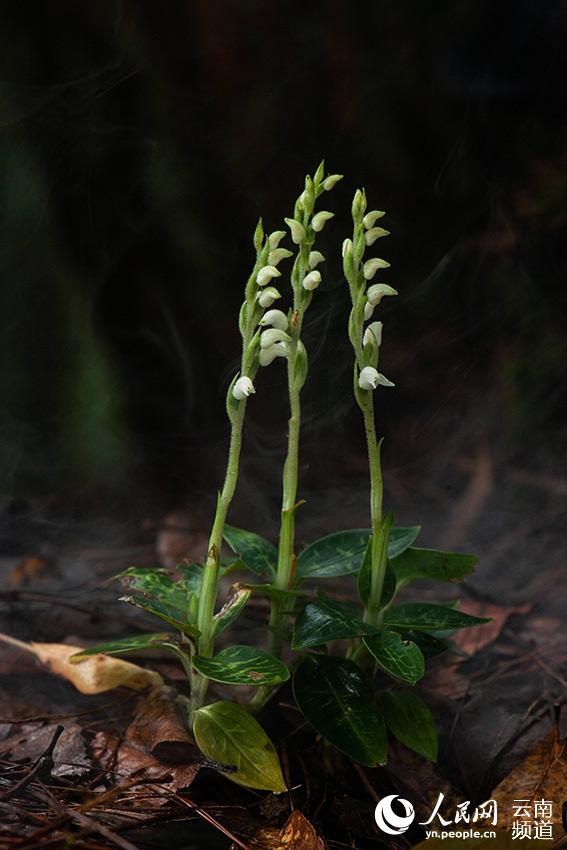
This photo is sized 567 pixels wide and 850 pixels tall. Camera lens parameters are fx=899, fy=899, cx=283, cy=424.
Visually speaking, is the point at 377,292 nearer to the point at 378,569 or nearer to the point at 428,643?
the point at 378,569

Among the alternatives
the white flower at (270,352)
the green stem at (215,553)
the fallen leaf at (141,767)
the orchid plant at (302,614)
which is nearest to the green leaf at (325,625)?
the orchid plant at (302,614)

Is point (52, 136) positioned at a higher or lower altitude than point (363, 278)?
higher

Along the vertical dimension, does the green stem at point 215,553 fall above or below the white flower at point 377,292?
below

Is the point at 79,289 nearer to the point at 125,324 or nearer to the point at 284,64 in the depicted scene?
the point at 125,324

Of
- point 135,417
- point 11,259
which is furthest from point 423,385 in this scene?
point 11,259

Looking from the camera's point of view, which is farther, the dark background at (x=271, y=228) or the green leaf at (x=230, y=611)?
the dark background at (x=271, y=228)

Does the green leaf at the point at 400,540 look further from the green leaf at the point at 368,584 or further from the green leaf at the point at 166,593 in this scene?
the green leaf at the point at 166,593

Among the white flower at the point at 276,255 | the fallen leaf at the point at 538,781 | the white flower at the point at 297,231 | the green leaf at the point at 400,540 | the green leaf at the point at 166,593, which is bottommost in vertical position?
the fallen leaf at the point at 538,781
